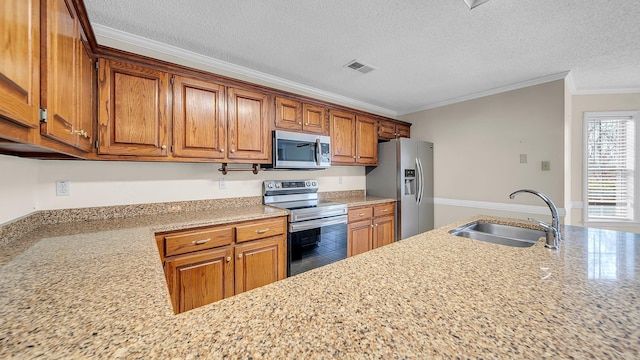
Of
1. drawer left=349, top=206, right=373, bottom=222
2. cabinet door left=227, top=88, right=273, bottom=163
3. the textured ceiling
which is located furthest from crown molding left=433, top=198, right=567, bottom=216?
cabinet door left=227, top=88, right=273, bottom=163

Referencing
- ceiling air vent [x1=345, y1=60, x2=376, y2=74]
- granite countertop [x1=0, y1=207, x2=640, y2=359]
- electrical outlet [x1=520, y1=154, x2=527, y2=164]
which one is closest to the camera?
granite countertop [x1=0, y1=207, x2=640, y2=359]

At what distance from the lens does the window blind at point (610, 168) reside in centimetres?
316

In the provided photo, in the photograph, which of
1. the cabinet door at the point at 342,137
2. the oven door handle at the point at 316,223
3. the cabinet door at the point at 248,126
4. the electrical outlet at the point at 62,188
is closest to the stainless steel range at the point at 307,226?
the oven door handle at the point at 316,223

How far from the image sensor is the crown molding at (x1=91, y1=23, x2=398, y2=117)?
1957 mm

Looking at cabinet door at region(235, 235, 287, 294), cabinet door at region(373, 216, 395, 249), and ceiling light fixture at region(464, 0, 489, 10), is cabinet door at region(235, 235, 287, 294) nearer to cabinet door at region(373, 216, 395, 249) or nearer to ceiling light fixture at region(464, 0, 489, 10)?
cabinet door at region(373, 216, 395, 249)

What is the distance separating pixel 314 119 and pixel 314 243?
4.82ft

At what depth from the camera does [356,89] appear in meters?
3.29

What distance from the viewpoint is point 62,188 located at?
183 cm

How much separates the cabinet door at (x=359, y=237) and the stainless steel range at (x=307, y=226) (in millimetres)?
98

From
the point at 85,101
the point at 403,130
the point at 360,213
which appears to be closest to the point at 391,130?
the point at 403,130

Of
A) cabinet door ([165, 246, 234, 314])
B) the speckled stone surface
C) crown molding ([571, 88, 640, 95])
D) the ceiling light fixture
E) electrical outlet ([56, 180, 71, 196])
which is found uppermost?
the ceiling light fixture

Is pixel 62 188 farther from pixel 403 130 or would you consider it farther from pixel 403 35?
pixel 403 130

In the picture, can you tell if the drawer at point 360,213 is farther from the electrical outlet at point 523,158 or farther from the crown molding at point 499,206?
the electrical outlet at point 523,158

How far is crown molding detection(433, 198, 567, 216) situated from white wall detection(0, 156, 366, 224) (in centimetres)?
278
